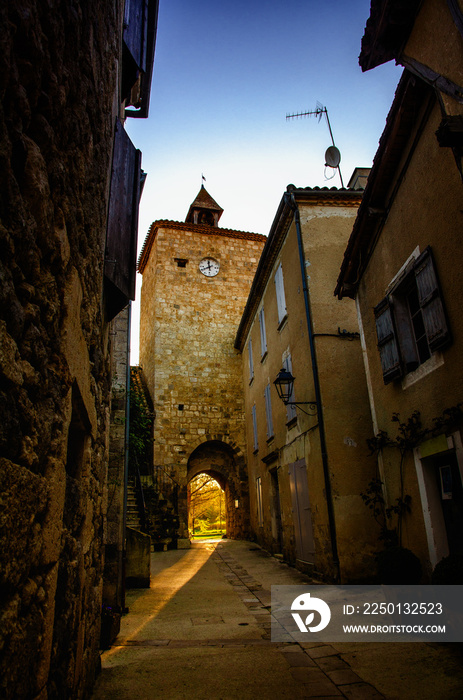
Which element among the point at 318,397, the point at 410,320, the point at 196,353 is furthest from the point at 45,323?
the point at 196,353

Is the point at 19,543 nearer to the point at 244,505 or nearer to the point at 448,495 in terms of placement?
the point at 448,495

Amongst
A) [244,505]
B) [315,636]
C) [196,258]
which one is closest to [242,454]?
[244,505]

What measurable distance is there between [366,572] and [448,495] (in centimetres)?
317

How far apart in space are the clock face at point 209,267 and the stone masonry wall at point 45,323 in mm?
16471

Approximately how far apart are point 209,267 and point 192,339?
3550mm

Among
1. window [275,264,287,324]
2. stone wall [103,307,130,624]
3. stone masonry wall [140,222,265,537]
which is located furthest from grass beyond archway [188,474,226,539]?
stone wall [103,307,130,624]

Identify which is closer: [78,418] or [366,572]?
[78,418]

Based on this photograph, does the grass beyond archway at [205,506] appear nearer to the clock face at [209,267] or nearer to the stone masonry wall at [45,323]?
the clock face at [209,267]

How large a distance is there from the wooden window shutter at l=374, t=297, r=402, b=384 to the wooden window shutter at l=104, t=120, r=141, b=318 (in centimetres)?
319

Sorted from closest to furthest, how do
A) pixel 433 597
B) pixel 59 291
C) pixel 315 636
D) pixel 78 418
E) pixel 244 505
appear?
pixel 59 291 < pixel 78 418 < pixel 433 597 < pixel 315 636 < pixel 244 505

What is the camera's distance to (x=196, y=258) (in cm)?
1934

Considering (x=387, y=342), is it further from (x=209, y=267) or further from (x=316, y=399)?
(x=209, y=267)

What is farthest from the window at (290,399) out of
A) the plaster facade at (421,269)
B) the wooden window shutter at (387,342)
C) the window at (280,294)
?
the wooden window shutter at (387,342)

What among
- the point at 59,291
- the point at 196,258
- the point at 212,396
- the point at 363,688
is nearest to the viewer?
the point at 59,291
